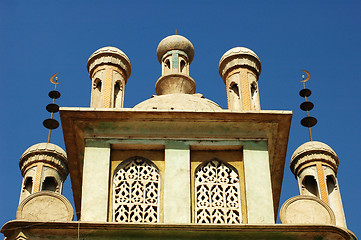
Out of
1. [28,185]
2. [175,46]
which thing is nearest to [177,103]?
[175,46]

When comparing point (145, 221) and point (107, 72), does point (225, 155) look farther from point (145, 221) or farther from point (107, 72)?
point (107, 72)

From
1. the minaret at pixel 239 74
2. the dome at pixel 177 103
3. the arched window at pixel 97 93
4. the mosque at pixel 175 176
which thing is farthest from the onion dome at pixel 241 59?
the arched window at pixel 97 93

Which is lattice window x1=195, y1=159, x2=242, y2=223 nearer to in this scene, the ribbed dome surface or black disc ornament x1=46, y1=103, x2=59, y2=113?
black disc ornament x1=46, y1=103, x2=59, y2=113

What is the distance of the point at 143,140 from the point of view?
48.6 feet

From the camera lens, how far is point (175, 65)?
18172 millimetres

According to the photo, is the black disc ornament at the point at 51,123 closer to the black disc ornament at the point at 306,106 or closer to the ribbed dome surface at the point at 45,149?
the ribbed dome surface at the point at 45,149

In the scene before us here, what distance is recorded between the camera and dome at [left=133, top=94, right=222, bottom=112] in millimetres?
15703

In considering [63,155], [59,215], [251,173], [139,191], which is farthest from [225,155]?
[63,155]

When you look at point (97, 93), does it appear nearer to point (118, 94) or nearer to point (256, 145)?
point (118, 94)

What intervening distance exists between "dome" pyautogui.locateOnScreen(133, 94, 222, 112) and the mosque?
0.02 meters

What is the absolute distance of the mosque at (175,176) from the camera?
524 inches

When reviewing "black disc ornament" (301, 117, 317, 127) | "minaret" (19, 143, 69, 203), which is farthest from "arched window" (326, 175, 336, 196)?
"minaret" (19, 143, 69, 203)

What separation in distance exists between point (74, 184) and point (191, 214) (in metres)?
3.06

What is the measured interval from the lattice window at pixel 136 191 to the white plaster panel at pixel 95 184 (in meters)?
0.18
